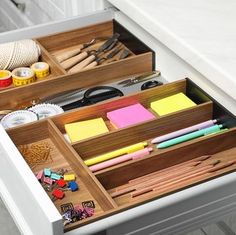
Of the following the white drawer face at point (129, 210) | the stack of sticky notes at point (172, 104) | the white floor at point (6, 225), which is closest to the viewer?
the white drawer face at point (129, 210)

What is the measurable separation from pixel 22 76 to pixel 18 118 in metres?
0.18

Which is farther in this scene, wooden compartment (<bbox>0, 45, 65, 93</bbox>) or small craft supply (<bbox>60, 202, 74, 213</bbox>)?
wooden compartment (<bbox>0, 45, 65, 93</bbox>)

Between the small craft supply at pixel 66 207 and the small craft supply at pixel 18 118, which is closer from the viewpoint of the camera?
the small craft supply at pixel 66 207

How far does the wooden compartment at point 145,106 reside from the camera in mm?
1158

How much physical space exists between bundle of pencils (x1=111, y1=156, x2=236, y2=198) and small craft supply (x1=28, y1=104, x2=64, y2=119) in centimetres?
25

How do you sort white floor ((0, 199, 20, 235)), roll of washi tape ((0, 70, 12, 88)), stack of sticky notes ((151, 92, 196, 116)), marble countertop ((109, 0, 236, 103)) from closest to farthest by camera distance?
1. marble countertop ((109, 0, 236, 103))
2. stack of sticky notes ((151, 92, 196, 116))
3. roll of washi tape ((0, 70, 12, 88))
4. white floor ((0, 199, 20, 235))

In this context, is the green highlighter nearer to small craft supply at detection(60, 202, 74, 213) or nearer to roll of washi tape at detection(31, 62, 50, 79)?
small craft supply at detection(60, 202, 74, 213)

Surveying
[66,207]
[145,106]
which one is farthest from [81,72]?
[66,207]

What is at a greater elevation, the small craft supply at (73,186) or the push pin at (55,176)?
the push pin at (55,176)

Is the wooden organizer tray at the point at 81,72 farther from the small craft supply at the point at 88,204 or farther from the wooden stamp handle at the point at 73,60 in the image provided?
the small craft supply at the point at 88,204

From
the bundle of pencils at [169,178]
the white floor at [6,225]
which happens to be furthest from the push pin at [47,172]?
the white floor at [6,225]

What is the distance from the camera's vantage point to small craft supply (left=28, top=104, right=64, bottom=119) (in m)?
1.24

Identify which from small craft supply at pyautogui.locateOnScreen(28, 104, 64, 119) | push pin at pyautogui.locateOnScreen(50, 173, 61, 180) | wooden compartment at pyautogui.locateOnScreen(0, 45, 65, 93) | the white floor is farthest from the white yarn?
the white floor

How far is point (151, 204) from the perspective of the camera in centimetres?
95
